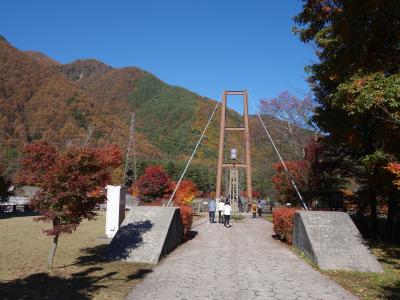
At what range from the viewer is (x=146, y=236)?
35.4 feet

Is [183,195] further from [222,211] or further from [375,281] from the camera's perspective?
[375,281]

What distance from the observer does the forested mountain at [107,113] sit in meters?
81.2

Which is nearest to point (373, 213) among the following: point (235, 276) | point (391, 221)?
point (391, 221)

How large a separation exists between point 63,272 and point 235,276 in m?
3.39

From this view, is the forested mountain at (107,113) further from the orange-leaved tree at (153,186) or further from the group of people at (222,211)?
the group of people at (222,211)

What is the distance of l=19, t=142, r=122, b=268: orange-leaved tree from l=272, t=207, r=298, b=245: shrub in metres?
6.31

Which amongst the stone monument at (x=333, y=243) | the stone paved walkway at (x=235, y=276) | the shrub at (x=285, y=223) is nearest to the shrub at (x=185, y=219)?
the stone paved walkway at (x=235, y=276)

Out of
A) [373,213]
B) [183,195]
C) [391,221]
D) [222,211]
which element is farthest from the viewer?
[183,195]

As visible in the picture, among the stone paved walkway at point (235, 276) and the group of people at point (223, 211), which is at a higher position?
the group of people at point (223, 211)

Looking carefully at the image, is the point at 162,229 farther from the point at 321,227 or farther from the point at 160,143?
the point at 160,143

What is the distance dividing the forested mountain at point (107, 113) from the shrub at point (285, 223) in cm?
4301

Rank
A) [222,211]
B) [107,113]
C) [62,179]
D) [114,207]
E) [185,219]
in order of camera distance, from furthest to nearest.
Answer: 1. [107,113]
2. [222,211]
3. [114,207]
4. [185,219]
5. [62,179]

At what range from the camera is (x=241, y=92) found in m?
30.6

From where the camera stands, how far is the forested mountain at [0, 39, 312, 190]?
8125 centimetres
